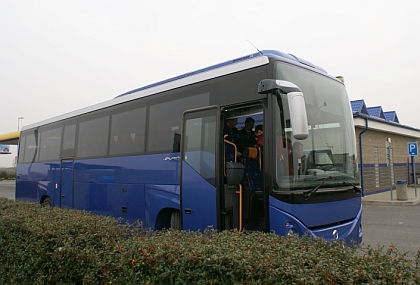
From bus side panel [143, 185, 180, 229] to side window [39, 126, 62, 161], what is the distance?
16.3 ft

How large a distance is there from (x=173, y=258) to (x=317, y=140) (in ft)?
10.7

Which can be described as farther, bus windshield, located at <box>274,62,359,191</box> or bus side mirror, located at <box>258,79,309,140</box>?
bus windshield, located at <box>274,62,359,191</box>

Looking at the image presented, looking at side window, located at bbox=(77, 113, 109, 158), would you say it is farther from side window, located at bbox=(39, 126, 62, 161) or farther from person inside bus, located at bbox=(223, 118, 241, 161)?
person inside bus, located at bbox=(223, 118, 241, 161)

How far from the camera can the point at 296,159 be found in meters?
5.17

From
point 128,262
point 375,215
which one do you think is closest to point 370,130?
point 375,215

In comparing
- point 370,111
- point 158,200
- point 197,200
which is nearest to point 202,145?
point 197,200

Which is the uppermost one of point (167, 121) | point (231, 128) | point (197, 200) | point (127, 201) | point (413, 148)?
point (413, 148)

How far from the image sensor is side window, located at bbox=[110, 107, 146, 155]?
770 centimetres

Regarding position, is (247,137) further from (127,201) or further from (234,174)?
(127,201)

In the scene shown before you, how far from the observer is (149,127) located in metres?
7.49

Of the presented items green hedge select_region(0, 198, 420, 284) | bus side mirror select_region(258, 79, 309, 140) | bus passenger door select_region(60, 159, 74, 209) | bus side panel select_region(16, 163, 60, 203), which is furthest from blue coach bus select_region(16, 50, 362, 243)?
bus side panel select_region(16, 163, 60, 203)

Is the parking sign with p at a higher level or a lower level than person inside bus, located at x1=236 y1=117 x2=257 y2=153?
higher

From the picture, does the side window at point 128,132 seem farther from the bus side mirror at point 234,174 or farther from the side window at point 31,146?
the side window at point 31,146

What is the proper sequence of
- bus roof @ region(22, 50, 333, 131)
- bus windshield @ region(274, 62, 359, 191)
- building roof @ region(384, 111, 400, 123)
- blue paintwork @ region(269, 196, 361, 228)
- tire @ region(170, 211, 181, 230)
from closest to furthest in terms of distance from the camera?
blue paintwork @ region(269, 196, 361, 228) < bus windshield @ region(274, 62, 359, 191) < bus roof @ region(22, 50, 333, 131) < tire @ region(170, 211, 181, 230) < building roof @ region(384, 111, 400, 123)
